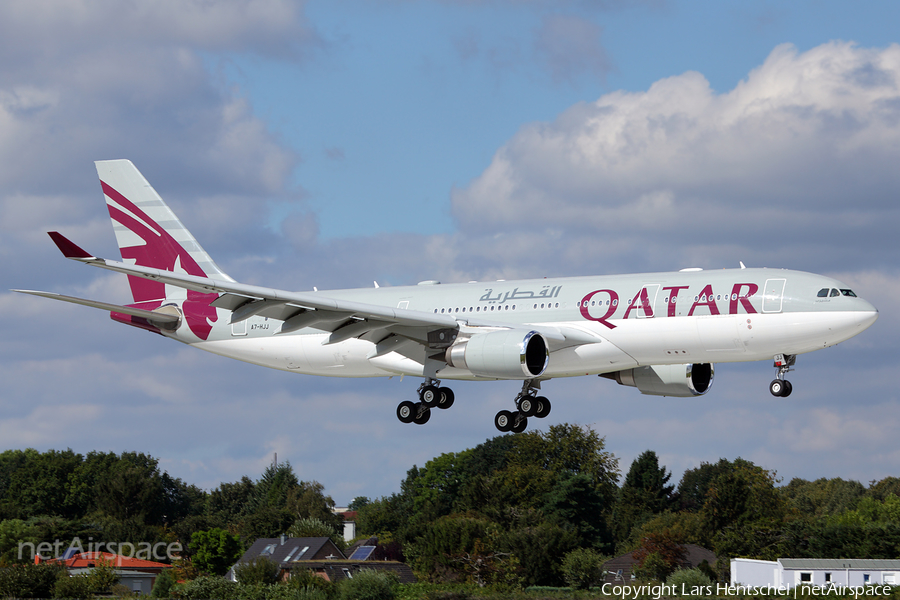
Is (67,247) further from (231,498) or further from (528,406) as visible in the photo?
(231,498)

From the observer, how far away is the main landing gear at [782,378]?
Result: 38875 millimetres

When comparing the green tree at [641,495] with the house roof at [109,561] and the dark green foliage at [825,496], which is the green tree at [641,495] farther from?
the house roof at [109,561]

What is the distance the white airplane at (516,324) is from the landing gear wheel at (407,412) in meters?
0.05

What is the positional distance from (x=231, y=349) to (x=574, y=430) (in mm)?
85071

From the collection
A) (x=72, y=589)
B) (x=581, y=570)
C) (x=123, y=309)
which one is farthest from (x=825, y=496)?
(x=123, y=309)

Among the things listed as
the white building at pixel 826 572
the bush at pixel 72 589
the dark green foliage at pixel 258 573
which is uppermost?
the white building at pixel 826 572

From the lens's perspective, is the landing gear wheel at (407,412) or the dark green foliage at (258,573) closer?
the landing gear wheel at (407,412)

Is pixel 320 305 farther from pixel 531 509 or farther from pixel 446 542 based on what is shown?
pixel 531 509

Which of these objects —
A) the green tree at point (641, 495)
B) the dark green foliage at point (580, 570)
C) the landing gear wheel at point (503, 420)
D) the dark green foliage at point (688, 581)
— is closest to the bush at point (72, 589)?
the landing gear wheel at point (503, 420)

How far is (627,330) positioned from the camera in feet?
130

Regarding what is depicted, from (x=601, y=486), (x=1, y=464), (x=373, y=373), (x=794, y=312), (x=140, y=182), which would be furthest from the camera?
(x=1, y=464)

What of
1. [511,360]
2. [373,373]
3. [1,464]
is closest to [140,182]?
[373,373]

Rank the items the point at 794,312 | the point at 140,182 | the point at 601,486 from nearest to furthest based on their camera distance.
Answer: the point at 794,312
the point at 140,182
the point at 601,486

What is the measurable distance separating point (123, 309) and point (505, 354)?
16.8 metres
